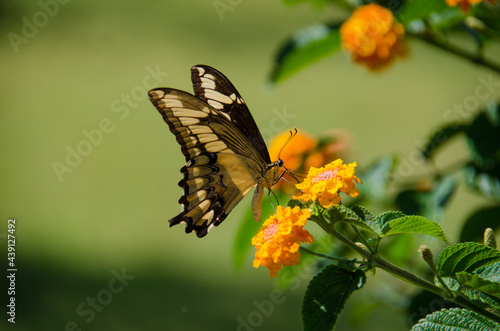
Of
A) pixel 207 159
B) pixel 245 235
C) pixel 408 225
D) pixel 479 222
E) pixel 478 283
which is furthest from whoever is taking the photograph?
pixel 245 235

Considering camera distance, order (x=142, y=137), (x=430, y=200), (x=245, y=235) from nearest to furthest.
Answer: (x=430, y=200)
(x=245, y=235)
(x=142, y=137)

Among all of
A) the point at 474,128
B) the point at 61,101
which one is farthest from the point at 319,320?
the point at 61,101

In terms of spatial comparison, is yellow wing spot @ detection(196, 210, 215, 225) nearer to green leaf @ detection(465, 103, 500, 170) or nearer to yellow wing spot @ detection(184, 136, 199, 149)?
yellow wing spot @ detection(184, 136, 199, 149)

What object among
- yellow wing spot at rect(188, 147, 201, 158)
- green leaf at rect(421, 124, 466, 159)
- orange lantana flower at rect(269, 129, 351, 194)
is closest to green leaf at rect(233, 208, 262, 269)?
orange lantana flower at rect(269, 129, 351, 194)

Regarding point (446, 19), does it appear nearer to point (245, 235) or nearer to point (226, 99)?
point (226, 99)

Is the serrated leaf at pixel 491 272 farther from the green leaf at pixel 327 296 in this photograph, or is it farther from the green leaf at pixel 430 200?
the green leaf at pixel 430 200

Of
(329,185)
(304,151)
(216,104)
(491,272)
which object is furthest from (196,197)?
(491,272)
